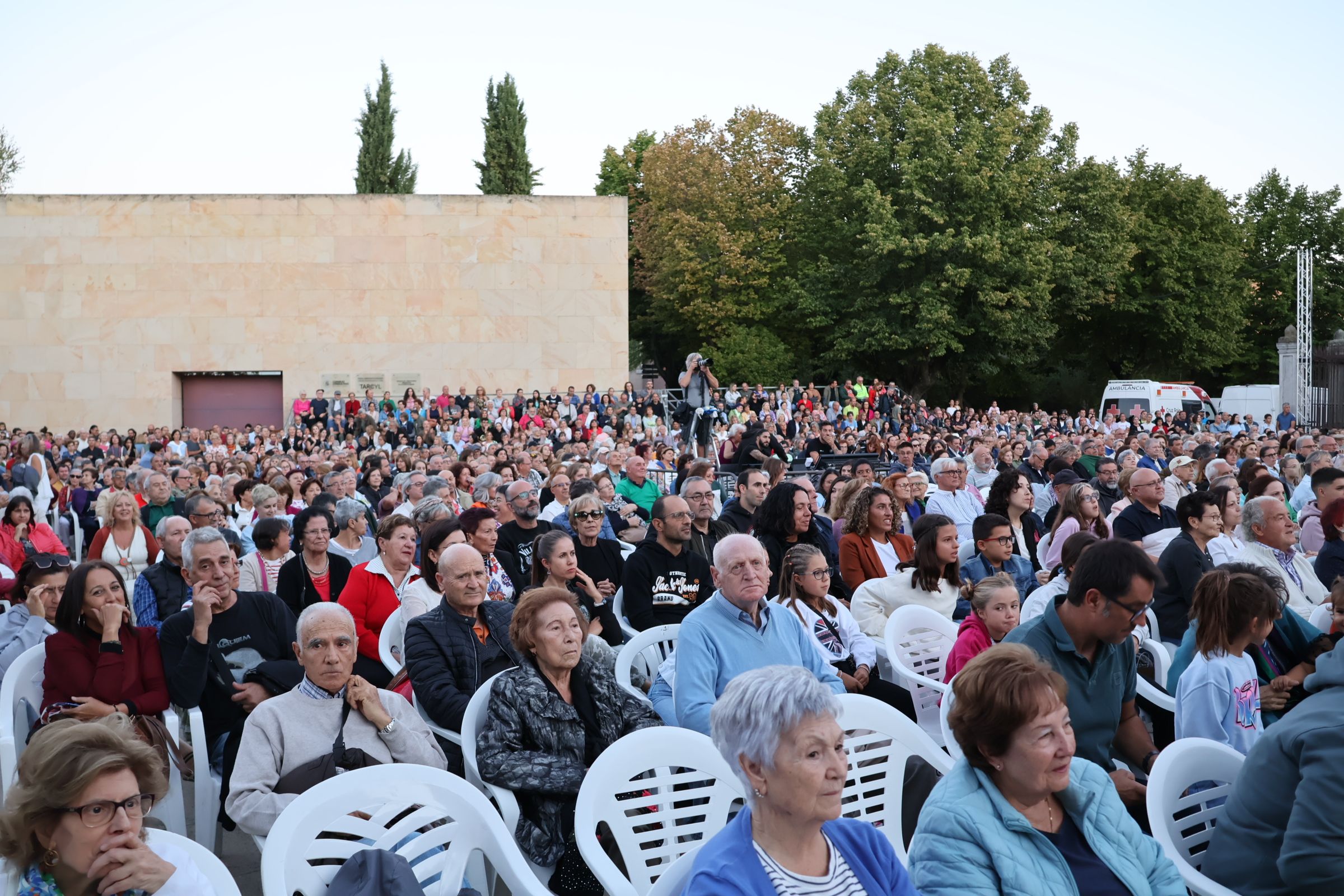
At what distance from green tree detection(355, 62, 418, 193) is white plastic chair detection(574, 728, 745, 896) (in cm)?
4046

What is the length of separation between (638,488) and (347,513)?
152 inches

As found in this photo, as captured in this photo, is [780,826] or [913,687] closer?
[780,826]

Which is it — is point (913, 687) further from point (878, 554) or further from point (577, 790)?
point (577, 790)

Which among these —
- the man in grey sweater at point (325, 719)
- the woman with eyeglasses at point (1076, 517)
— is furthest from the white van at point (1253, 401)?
the man in grey sweater at point (325, 719)

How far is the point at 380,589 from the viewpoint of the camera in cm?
549

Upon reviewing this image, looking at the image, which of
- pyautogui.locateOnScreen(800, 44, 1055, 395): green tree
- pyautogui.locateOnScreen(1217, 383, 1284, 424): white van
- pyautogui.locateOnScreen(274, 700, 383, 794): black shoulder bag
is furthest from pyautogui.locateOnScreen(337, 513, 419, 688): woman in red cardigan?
pyautogui.locateOnScreen(1217, 383, 1284, 424): white van

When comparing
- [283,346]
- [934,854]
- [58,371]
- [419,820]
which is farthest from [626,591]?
[58,371]

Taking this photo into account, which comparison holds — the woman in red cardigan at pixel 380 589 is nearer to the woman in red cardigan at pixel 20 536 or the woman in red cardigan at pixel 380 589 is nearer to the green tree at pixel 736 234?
the woman in red cardigan at pixel 20 536

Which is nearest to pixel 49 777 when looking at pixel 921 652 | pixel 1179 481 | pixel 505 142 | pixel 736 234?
pixel 921 652

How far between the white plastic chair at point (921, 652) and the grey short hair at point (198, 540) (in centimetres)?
296

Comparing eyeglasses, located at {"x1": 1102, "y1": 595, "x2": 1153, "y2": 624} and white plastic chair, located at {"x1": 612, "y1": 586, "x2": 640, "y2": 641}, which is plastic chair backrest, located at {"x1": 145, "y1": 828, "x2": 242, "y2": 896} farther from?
white plastic chair, located at {"x1": 612, "y1": 586, "x2": 640, "y2": 641}

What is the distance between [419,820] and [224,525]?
5.67 m

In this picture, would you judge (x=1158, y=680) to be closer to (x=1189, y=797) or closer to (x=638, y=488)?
(x=1189, y=797)

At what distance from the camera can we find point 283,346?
31.6 metres
